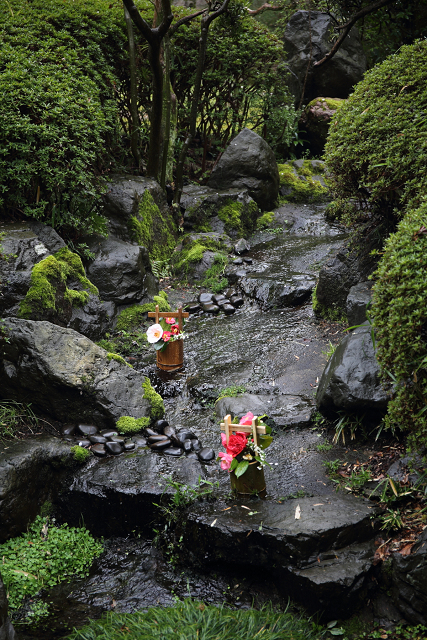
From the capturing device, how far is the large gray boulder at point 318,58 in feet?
40.2

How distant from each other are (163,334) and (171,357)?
11.4 inches

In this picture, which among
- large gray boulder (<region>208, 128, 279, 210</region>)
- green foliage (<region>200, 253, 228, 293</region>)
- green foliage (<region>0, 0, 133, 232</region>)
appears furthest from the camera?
Answer: large gray boulder (<region>208, 128, 279, 210</region>)

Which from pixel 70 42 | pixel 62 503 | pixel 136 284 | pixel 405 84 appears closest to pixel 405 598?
pixel 62 503

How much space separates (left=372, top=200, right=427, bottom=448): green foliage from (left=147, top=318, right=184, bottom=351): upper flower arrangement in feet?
8.66

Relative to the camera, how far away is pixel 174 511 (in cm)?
353

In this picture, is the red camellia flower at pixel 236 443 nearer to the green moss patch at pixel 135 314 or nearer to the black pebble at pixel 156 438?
the black pebble at pixel 156 438

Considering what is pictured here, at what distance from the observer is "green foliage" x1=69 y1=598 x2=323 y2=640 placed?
8.67 ft

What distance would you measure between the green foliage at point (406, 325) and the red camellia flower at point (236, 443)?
3.21ft

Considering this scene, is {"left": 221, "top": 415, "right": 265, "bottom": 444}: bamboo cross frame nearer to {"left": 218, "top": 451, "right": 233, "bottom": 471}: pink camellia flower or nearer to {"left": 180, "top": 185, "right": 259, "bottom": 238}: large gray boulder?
{"left": 218, "top": 451, "right": 233, "bottom": 471}: pink camellia flower

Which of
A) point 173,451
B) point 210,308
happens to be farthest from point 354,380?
point 210,308

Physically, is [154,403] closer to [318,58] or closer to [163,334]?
[163,334]

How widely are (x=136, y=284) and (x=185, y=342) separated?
1222mm

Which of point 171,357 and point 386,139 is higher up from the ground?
point 386,139

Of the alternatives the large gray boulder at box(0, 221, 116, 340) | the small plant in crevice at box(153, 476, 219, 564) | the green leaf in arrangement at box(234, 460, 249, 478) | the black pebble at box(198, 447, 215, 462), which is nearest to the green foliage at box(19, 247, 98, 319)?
the large gray boulder at box(0, 221, 116, 340)
